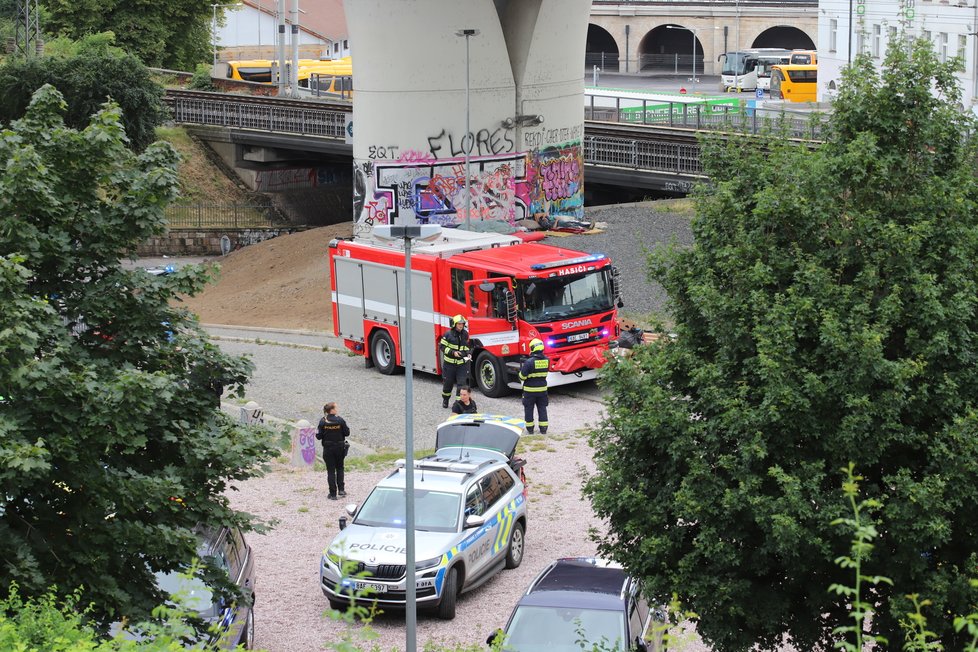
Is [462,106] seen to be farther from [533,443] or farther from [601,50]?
[601,50]

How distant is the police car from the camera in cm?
1453

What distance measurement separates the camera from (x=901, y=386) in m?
10.5

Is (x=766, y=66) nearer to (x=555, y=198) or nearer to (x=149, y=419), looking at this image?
(x=555, y=198)

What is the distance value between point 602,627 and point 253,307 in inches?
1240

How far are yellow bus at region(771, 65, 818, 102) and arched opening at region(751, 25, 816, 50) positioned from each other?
110 ft

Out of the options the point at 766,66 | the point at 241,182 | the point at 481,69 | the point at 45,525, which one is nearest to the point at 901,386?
the point at 45,525

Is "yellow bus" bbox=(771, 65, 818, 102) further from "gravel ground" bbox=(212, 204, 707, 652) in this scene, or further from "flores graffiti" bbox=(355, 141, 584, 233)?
"gravel ground" bbox=(212, 204, 707, 652)

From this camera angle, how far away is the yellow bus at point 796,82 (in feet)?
237

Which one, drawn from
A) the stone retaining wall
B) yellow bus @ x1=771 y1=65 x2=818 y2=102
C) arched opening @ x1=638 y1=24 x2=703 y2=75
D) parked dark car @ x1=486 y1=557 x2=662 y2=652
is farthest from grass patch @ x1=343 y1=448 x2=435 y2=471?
arched opening @ x1=638 y1=24 x2=703 y2=75

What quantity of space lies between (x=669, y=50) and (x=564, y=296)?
284ft

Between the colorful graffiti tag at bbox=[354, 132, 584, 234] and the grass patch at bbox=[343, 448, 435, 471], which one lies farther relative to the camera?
the colorful graffiti tag at bbox=[354, 132, 584, 234]

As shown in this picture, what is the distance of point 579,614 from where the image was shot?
12.5 m

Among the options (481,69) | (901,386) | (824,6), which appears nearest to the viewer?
(901,386)

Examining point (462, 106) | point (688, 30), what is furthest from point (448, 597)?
point (688, 30)
